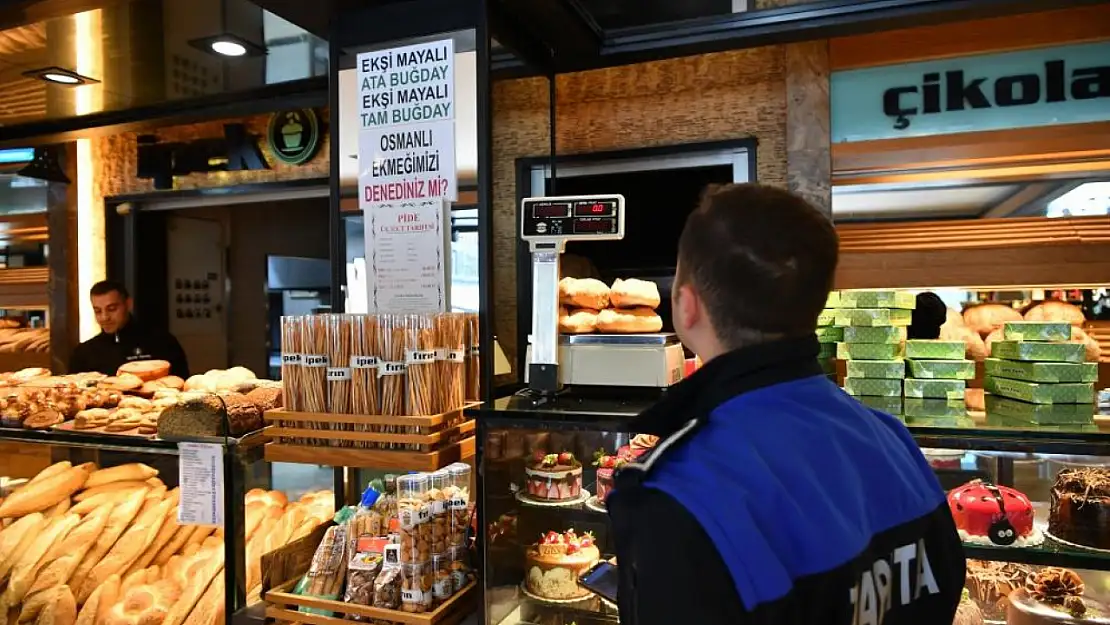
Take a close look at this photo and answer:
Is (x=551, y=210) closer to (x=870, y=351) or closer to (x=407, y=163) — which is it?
(x=407, y=163)

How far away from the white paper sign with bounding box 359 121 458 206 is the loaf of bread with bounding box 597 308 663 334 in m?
0.69

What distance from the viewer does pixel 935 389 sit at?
92.2 inches

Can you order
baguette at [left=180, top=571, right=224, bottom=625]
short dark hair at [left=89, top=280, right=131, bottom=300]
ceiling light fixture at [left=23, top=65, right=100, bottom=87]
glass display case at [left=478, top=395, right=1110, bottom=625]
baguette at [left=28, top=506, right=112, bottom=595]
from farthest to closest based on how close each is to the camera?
short dark hair at [left=89, top=280, right=131, bottom=300] < ceiling light fixture at [left=23, top=65, right=100, bottom=87] < baguette at [left=28, top=506, right=112, bottom=595] < baguette at [left=180, top=571, right=224, bottom=625] < glass display case at [left=478, top=395, right=1110, bottom=625]

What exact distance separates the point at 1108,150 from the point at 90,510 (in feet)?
14.1

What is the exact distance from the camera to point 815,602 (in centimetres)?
94

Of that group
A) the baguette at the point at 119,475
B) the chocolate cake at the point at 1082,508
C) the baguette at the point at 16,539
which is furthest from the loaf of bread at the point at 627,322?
the baguette at the point at 16,539

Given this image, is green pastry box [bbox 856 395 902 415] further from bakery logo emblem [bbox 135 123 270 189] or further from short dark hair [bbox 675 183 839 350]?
bakery logo emblem [bbox 135 123 270 189]

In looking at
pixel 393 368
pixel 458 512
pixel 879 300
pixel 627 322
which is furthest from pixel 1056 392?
pixel 393 368

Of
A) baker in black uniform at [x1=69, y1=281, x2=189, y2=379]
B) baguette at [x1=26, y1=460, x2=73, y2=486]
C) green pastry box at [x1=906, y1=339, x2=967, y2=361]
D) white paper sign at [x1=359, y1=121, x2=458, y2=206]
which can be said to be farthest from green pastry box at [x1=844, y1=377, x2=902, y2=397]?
baker in black uniform at [x1=69, y1=281, x2=189, y2=379]

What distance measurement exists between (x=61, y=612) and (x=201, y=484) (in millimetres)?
927

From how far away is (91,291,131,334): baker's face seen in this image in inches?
177

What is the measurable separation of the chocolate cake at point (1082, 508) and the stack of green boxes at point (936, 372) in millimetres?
368

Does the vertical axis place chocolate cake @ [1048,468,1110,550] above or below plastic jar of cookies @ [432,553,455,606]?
above

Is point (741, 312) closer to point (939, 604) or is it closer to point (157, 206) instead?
point (939, 604)
